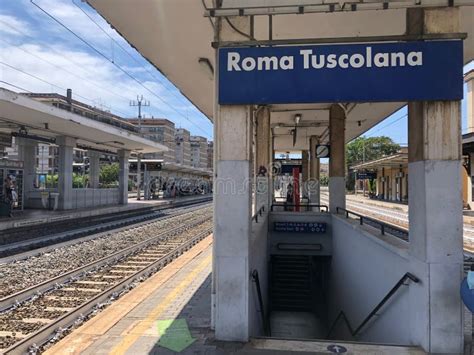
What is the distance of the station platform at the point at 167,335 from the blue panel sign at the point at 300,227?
565 centimetres

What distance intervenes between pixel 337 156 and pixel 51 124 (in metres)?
14.5

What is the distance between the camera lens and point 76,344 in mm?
4457

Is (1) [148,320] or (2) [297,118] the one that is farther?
(2) [297,118]

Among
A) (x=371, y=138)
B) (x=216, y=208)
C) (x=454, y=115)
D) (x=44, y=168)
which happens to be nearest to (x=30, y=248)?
(x=216, y=208)

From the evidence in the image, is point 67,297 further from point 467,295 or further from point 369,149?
point 369,149

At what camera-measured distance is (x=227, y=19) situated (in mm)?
4602

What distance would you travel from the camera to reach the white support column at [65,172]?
2319 cm

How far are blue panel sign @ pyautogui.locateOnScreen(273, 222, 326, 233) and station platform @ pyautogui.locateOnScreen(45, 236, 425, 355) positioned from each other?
Result: 18.5 ft

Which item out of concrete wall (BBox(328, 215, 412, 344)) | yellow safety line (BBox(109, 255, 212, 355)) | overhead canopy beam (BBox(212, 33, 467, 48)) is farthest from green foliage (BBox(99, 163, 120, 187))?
overhead canopy beam (BBox(212, 33, 467, 48))

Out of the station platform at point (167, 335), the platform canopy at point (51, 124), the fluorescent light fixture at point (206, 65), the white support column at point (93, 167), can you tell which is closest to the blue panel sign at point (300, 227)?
the fluorescent light fixture at point (206, 65)

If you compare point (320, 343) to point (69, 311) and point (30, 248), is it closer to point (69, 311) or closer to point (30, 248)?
point (69, 311)

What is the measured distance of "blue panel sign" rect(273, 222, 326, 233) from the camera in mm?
11844

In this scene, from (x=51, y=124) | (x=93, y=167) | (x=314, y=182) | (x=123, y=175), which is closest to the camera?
(x=314, y=182)

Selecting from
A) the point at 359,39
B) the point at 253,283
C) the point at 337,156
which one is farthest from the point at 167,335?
the point at 337,156
